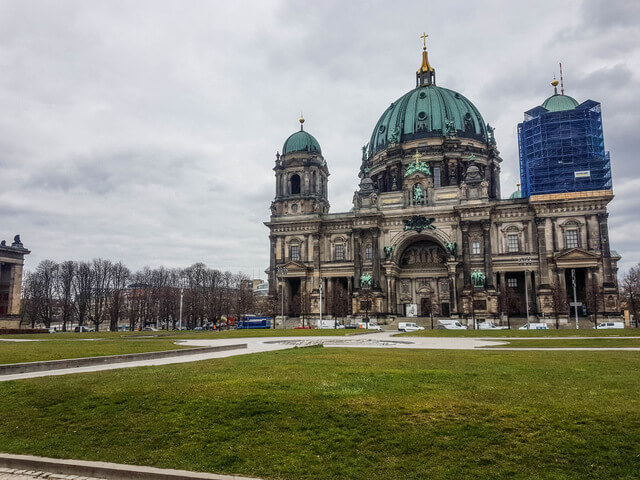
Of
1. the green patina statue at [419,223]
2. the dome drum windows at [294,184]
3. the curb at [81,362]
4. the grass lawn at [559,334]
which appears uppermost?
the dome drum windows at [294,184]

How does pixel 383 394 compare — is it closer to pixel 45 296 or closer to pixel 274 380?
pixel 274 380

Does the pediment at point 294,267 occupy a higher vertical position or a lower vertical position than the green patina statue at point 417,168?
lower

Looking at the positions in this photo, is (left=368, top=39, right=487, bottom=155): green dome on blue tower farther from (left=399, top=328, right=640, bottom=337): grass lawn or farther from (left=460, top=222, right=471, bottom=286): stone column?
(left=399, top=328, right=640, bottom=337): grass lawn

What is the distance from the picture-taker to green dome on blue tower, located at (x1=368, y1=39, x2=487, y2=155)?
87.2 meters

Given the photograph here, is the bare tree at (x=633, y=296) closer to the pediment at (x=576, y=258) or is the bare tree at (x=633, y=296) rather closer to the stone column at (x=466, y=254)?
the pediment at (x=576, y=258)

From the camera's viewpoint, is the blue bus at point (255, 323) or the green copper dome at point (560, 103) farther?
the green copper dome at point (560, 103)

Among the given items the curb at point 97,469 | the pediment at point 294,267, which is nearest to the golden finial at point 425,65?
the pediment at point 294,267

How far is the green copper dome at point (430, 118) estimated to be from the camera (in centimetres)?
8725

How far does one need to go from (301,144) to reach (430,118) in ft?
77.2

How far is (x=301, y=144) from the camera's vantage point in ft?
283

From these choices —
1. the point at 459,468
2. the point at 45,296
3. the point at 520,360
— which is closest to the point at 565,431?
the point at 459,468

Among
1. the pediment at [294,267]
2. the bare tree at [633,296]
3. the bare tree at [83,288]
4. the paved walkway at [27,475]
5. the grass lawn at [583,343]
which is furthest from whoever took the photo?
the bare tree at [83,288]

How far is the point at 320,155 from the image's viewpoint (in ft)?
287

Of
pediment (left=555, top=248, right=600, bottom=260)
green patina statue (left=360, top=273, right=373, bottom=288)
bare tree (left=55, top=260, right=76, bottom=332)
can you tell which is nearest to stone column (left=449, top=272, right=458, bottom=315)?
green patina statue (left=360, top=273, right=373, bottom=288)
